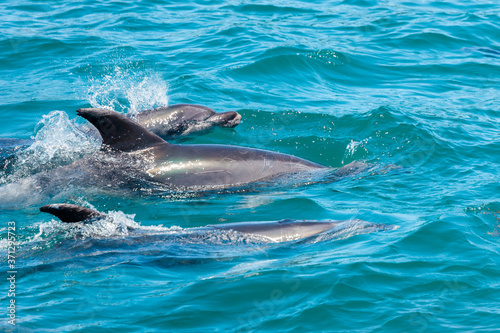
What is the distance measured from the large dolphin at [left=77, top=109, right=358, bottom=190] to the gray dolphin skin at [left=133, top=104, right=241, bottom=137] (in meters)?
2.04

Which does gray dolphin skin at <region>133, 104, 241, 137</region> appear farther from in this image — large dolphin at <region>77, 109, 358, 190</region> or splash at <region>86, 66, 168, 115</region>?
large dolphin at <region>77, 109, 358, 190</region>

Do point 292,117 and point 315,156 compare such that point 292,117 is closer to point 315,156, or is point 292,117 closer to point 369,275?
point 315,156

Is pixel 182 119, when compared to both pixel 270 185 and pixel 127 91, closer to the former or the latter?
pixel 270 185

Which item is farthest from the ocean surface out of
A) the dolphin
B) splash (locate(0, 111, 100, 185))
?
the dolphin

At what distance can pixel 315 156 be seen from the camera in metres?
11.4

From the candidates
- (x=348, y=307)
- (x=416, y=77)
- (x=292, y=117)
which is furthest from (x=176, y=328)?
(x=416, y=77)

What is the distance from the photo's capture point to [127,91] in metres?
14.9

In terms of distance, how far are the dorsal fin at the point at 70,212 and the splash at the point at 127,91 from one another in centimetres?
585

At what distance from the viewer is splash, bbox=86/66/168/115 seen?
44.4ft

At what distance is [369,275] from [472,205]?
113 inches

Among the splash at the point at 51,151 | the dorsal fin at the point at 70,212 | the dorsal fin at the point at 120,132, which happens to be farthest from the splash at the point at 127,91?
the dorsal fin at the point at 70,212

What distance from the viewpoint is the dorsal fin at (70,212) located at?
22.0 feet

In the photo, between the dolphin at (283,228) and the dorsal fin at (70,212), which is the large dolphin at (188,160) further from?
the dorsal fin at (70,212)

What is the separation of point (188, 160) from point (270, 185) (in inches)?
51.9
